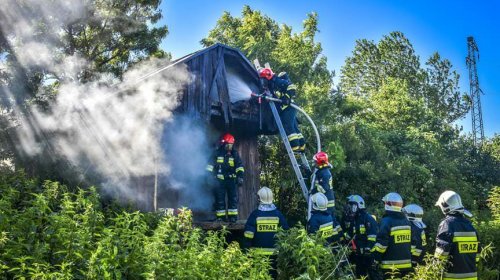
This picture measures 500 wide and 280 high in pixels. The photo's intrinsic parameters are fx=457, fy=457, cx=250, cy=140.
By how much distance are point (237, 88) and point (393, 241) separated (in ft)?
20.2

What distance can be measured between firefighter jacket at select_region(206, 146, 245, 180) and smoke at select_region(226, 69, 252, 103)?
1.48 meters

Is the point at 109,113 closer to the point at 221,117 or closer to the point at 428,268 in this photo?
the point at 221,117

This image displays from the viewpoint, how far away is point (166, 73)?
10.5 meters

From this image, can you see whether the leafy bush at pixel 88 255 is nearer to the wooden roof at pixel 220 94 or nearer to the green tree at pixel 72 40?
the wooden roof at pixel 220 94

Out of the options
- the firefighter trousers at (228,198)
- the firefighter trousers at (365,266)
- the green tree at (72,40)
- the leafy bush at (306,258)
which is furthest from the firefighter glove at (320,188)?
the green tree at (72,40)

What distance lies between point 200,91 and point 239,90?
166 centimetres

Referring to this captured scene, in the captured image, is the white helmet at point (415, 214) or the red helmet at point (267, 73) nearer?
the white helmet at point (415, 214)

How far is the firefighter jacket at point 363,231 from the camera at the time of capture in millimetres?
8977

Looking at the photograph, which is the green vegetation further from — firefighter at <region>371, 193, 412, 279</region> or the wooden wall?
the wooden wall

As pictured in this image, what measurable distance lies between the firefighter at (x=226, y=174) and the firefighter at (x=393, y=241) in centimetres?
381

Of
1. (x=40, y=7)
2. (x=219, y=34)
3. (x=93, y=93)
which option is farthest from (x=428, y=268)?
(x=219, y=34)

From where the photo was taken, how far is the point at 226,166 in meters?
10.6

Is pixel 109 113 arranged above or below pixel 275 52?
below

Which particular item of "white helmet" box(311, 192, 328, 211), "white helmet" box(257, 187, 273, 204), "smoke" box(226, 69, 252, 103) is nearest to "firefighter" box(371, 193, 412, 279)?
"white helmet" box(311, 192, 328, 211)
